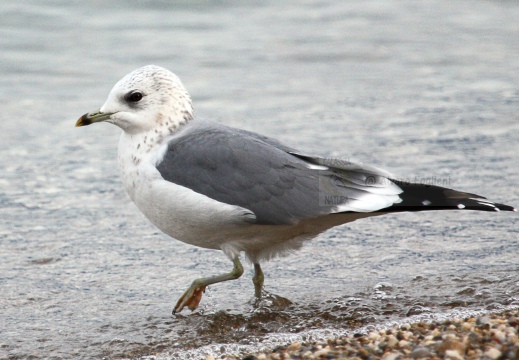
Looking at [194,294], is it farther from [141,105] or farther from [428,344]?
[428,344]

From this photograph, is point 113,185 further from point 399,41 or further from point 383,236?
point 399,41

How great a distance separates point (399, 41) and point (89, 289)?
27.4ft

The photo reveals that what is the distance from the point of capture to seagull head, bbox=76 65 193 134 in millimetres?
5422

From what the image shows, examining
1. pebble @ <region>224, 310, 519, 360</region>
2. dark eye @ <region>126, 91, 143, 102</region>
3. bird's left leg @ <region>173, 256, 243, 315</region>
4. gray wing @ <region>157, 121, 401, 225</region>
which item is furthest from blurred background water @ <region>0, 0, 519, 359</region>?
dark eye @ <region>126, 91, 143, 102</region>

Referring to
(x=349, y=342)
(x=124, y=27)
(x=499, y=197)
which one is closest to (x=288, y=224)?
(x=349, y=342)

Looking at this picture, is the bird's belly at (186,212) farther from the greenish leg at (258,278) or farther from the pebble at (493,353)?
the pebble at (493,353)

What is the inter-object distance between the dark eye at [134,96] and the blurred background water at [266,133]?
1342 millimetres

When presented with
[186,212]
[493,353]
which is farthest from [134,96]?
[493,353]

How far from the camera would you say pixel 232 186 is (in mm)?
5176

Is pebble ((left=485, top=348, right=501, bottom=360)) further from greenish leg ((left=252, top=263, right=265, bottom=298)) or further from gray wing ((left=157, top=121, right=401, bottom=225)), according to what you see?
greenish leg ((left=252, top=263, right=265, bottom=298))

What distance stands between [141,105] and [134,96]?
7cm

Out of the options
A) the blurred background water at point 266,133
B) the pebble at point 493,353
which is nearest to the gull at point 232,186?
the blurred background water at point 266,133

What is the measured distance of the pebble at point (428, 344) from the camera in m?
3.96

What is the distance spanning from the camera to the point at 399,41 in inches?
515
